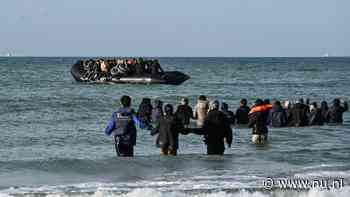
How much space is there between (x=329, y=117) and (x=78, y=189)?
41.7ft

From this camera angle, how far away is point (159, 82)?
160 feet

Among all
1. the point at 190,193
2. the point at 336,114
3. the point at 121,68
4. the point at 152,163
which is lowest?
the point at 190,193

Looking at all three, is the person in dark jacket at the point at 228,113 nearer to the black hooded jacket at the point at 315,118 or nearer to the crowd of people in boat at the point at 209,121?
the crowd of people in boat at the point at 209,121

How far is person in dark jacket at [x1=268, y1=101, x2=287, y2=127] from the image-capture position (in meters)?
22.2

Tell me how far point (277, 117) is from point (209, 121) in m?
8.03

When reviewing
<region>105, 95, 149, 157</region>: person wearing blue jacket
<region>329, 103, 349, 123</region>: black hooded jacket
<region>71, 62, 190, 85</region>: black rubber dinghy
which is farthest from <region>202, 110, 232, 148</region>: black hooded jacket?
<region>71, 62, 190, 85</region>: black rubber dinghy

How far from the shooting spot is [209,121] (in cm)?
1450

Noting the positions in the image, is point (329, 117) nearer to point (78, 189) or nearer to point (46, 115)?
point (46, 115)

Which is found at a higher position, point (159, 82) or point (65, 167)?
point (159, 82)

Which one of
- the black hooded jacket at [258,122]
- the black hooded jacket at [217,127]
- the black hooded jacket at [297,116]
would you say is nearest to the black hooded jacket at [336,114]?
the black hooded jacket at [297,116]

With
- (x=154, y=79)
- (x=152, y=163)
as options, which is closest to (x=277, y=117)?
(x=152, y=163)

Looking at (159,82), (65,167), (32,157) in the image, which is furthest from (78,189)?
(159,82)

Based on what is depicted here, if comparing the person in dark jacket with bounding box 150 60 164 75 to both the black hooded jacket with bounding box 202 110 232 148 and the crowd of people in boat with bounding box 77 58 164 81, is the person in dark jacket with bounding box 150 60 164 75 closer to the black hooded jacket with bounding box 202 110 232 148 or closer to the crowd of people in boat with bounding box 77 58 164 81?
the crowd of people in boat with bounding box 77 58 164 81

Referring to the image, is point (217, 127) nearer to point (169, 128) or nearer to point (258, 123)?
point (169, 128)
